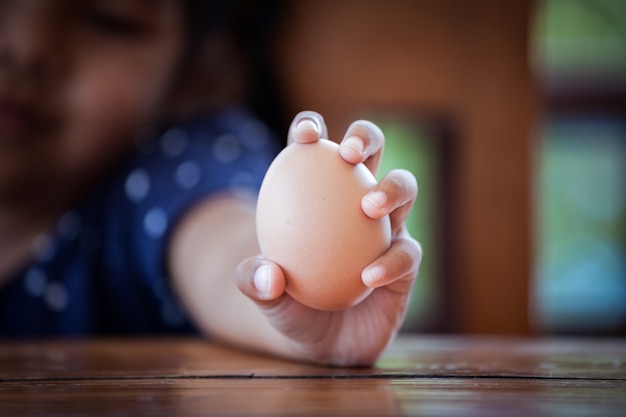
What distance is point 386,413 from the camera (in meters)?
0.30

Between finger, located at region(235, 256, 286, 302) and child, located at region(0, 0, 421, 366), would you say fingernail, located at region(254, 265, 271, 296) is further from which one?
child, located at region(0, 0, 421, 366)

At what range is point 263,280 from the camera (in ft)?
1.35

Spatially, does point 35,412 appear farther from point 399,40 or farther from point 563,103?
point 563,103

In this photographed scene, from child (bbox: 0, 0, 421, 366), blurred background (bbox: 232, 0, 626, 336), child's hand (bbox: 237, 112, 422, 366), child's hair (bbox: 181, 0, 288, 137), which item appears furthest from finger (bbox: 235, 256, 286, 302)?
blurred background (bbox: 232, 0, 626, 336)

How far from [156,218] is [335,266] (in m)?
0.52

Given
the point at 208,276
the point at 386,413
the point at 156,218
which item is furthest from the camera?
the point at 156,218

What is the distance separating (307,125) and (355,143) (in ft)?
→ 0.11

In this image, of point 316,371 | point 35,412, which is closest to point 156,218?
point 316,371

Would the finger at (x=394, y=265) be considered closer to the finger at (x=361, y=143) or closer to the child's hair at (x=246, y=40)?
the finger at (x=361, y=143)

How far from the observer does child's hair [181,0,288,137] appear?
1116mm

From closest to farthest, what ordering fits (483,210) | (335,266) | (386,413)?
1. (386,413)
2. (335,266)
3. (483,210)

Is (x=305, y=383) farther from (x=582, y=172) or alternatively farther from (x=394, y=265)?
(x=582, y=172)

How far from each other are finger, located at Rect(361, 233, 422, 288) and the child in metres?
0.21

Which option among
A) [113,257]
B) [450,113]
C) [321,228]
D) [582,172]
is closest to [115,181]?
[113,257]
